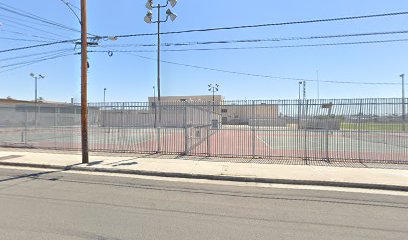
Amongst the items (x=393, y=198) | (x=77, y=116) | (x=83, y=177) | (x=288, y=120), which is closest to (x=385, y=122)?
(x=288, y=120)

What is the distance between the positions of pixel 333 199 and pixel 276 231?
277 centimetres

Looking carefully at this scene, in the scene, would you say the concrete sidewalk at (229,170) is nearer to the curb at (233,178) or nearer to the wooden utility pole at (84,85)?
the curb at (233,178)

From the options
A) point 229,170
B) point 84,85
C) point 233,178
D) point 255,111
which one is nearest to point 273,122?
point 255,111

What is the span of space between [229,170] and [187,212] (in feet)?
14.2

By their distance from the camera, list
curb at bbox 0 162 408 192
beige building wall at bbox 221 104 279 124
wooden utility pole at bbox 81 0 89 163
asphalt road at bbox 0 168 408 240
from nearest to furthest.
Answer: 1. asphalt road at bbox 0 168 408 240
2. curb at bbox 0 162 408 192
3. wooden utility pole at bbox 81 0 89 163
4. beige building wall at bbox 221 104 279 124

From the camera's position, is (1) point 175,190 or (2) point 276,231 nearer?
(2) point 276,231

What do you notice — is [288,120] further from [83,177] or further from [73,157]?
[73,157]

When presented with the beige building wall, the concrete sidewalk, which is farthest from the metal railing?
the concrete sidewalk

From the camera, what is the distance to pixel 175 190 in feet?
24.6

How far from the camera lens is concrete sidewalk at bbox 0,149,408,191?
27.6 ft

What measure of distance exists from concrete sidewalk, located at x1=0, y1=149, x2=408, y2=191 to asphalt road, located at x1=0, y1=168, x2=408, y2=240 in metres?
0.99

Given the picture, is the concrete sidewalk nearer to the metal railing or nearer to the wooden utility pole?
the wooden utility pole

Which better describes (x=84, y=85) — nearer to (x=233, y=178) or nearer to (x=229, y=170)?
(x=229, y=170)

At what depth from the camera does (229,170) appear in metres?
9.83
